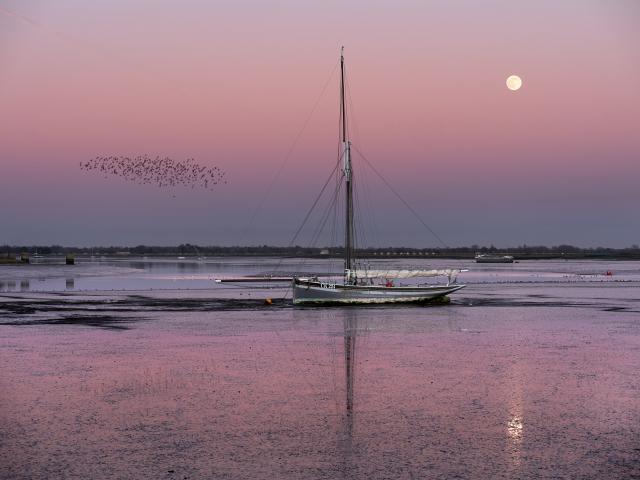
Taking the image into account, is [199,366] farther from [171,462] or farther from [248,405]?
[171,462]

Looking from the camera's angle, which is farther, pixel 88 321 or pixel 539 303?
pixel 539 303

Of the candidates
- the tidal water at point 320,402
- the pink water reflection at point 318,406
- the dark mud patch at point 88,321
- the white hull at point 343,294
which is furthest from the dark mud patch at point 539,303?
the dark mud patch at point 88,321

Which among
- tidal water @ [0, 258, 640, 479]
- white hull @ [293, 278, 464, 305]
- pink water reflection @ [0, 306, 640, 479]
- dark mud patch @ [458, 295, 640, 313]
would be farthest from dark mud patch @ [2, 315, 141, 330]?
dark mud patch @ [458, 295, 640, 313]

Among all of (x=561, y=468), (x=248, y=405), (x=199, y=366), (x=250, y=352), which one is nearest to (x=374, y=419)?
(x=248, y=405)

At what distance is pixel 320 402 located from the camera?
15.4m

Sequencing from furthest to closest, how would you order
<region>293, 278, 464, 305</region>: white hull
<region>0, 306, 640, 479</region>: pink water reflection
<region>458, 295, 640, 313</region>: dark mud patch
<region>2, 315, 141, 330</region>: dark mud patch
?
<region>293, 278, 464, 305</region>: white hull < <region>458, 295, 640, 313</region>: dark mud patch < <region>2, 315, 141, 330</region>: dark mud patch < <region>0, 306, 640, 479</region>: pink water reflection

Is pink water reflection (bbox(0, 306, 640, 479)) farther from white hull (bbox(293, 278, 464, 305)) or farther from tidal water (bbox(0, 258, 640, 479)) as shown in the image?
white hull (bbox(293, 278, 464, 305))

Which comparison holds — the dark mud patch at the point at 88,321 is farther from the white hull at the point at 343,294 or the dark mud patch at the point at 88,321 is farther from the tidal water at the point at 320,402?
the white hull at the point at 343,294

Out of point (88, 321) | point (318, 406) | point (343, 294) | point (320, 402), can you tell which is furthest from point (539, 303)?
point (318, 406)

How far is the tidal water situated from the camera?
1109 cm

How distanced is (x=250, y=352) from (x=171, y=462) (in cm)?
1243

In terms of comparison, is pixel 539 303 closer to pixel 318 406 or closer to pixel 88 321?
pixel 88 321

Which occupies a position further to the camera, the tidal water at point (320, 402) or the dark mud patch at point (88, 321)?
the dark mud patch at point (88, 321)

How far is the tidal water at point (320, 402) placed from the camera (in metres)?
11.1
